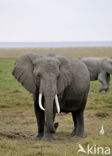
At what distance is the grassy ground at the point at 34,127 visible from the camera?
695 centimetres

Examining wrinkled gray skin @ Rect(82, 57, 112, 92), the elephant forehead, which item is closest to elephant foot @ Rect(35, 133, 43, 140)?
the elephant forehead

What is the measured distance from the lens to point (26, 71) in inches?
335

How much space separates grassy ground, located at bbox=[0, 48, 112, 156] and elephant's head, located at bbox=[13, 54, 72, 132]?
70cm

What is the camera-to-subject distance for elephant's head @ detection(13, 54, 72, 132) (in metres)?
7.80

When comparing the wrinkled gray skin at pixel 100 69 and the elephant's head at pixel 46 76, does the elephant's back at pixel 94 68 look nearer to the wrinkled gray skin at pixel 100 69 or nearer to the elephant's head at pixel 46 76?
the wrinkled gray skin at pixel 100 69

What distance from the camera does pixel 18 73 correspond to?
865 centimetres

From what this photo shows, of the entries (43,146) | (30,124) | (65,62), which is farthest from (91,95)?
(43,146)

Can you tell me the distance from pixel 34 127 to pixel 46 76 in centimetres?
262

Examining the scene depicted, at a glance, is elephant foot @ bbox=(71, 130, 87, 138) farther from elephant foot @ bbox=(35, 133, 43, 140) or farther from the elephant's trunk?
the elephant's trunk

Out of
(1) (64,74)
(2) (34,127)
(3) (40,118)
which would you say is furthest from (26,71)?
(2) (34,127)

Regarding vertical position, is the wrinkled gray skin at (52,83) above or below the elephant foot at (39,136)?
above

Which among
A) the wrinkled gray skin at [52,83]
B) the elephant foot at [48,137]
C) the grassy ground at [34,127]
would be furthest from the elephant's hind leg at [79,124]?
the elephant foot at [48,137]

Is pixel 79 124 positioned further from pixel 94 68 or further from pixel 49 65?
Answer: pixel 94 68

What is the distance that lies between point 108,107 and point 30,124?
376cm
